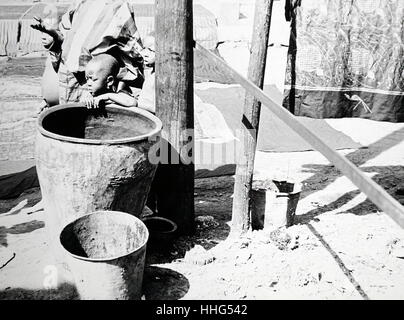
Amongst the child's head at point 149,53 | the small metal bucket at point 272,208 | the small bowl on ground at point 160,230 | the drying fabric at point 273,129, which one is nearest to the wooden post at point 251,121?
the small metal bucket at point 272,208

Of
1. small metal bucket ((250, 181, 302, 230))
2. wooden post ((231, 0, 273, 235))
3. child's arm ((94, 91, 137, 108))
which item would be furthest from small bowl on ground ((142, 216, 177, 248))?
child's arm ((94, 91, 137, 108))

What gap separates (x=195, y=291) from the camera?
3330 mm

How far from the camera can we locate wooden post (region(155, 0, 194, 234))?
356 centimetres

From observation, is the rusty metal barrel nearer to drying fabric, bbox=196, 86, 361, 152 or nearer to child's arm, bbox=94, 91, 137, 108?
child's arm, bbox=94, 91, 137, 108

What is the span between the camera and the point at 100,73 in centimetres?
363

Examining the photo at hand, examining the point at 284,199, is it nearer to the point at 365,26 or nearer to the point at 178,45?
the point at 178,45

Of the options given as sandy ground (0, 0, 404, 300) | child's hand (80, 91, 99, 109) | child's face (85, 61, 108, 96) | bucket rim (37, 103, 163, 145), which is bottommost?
sandy ground (0, 0, 404, 300)

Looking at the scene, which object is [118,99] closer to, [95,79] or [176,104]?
[95,79]

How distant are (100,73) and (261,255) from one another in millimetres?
2208

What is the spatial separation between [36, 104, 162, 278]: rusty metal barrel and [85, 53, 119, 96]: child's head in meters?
0.30

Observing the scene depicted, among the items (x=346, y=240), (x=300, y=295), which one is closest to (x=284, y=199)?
(x=346, y=240)

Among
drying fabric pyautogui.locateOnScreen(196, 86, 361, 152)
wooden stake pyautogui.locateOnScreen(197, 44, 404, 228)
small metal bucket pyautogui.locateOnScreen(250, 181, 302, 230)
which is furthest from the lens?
drying fabric pyautogui.locateOnScreen(196, 86, 361, 152)

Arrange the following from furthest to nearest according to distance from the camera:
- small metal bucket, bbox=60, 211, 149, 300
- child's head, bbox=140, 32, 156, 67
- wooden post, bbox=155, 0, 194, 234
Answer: child's head, bbox=140, 32, 156, 67 < wooden post, bbox=155, 0, 194, 234 < small metal bucket, bbox=60, 211, 149, 300
